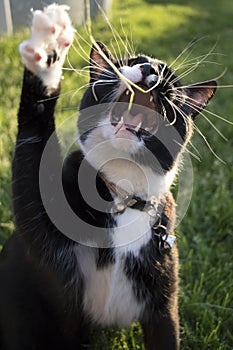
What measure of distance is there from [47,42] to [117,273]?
612mm

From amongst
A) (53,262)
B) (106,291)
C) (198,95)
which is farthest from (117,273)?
(198,95)

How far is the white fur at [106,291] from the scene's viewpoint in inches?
57.2

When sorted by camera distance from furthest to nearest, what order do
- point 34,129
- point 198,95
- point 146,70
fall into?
point 198,95 → point 34,129 → point 146,70

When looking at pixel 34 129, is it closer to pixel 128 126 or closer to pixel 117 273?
pixel 128 126

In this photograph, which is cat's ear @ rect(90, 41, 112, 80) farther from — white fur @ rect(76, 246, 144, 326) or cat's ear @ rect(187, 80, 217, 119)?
white fur @ rect(76, 246, 144, 326)

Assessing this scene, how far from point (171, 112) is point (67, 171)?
0.31 meters

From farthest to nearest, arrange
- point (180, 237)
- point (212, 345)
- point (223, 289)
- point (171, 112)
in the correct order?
point (180, 237)
point (223, 289)
point (212, 345)
point (171, 112)

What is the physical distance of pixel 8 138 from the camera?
257cm

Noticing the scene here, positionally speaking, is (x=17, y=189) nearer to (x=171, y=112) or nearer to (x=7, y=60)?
(x=171, y=112)

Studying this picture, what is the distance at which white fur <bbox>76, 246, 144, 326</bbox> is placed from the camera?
4.76ft

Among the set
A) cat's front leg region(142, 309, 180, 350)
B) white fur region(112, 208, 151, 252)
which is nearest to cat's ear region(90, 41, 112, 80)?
white fur region(112, 208, 151, 252)

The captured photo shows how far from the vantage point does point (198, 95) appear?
59.1 inches

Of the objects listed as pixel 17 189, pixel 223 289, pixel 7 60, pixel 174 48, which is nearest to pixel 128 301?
pixel 17 189

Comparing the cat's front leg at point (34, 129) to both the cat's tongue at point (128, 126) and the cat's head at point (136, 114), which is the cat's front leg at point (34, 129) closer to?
the cat's head at point (136, 114)
